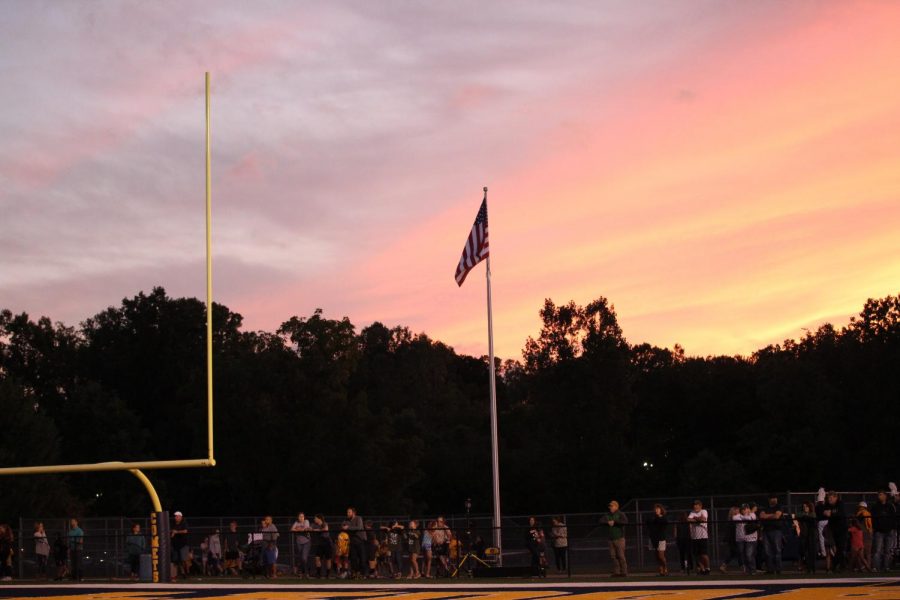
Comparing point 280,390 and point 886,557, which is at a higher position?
point 280,390

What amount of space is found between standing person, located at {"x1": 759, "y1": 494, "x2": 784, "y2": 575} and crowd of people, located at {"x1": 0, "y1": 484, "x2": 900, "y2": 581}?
2 centimetres

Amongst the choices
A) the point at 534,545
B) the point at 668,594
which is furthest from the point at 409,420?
the point at 668,594

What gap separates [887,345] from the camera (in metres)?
69.4

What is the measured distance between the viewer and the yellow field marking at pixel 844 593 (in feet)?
56.0

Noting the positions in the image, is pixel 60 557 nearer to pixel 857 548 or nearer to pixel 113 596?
pixel 113 596

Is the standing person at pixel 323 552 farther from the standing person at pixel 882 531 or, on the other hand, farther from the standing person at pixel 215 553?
the standing person at pixel 882 531

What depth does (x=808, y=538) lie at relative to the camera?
74.2ft

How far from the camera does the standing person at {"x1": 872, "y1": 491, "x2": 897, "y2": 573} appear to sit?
72.1ft

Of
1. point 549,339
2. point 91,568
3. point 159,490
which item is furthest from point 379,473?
point 91,568

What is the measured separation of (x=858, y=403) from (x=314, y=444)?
95.9 ft

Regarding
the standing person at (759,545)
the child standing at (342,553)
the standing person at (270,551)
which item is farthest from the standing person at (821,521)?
the standing person at (270,551)

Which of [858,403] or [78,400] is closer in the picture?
[858,403]

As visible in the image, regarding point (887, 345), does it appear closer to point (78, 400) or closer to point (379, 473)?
point (379, 473)

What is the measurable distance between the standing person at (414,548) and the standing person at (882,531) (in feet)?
28.7
